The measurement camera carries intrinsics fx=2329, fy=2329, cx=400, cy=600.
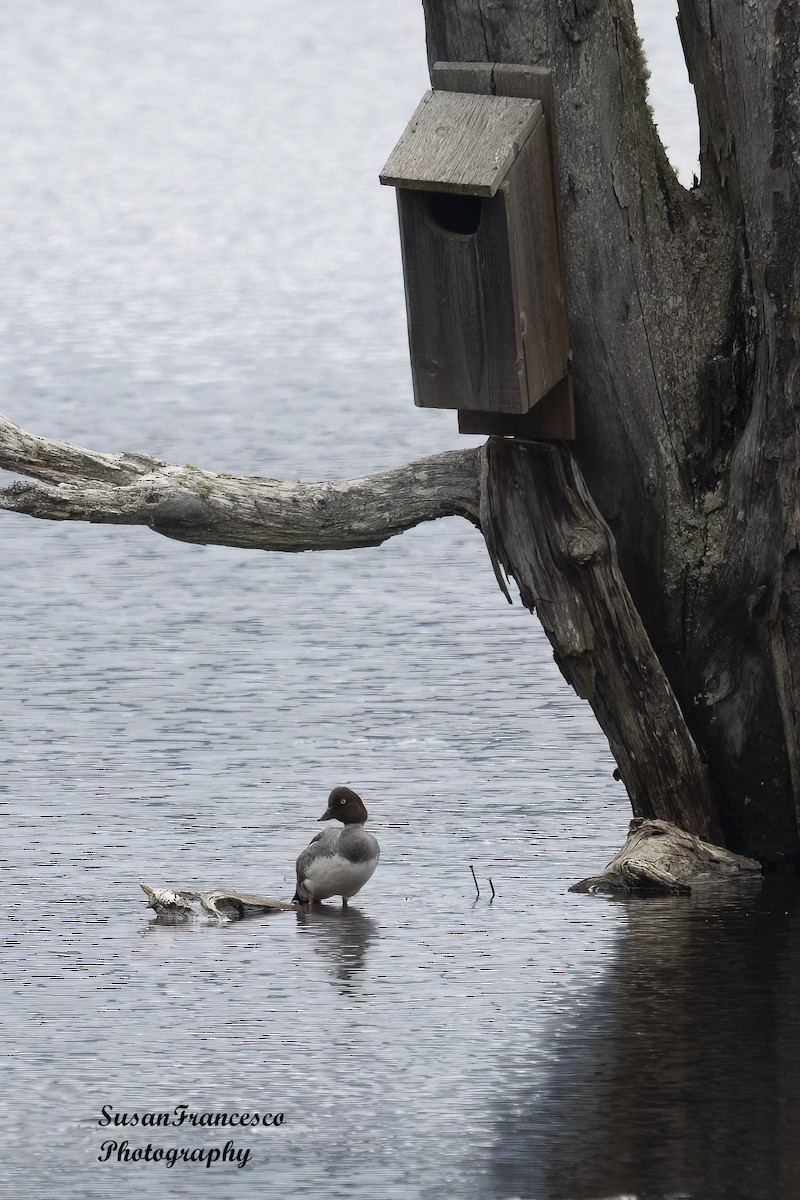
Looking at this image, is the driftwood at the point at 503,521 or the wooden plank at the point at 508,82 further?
the driftwood at the point at 503,521

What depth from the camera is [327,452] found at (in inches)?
816

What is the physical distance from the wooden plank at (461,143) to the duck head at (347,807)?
2474 millimetres

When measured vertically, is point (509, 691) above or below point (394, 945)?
below

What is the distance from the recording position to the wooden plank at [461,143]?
7945 millimetres

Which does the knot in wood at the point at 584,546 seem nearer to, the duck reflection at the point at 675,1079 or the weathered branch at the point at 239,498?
the weathered branch at the point at 239,498

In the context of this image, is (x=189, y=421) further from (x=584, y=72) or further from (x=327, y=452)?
(x=584, y=72)

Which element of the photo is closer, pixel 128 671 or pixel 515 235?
pixel 515 235

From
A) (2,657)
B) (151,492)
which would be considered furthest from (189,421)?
(151,492)

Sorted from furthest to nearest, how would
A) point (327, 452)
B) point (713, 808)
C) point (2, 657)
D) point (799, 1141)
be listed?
point (327, 452)
point (2, 657)
point (713, 808)
point (799, 1141)

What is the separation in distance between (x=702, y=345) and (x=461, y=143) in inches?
52.1

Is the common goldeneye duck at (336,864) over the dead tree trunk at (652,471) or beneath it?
beneath

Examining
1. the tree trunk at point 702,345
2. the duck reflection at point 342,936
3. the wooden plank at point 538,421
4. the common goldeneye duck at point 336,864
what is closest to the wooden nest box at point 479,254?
the wooden plank at point 538,421

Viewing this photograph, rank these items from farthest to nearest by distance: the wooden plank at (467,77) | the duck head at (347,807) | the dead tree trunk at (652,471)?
the duck head at (347,807) < the dead tree trunk at (652,471) < the wooden plank at (467,77)

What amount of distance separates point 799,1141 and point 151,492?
4.00 metres
